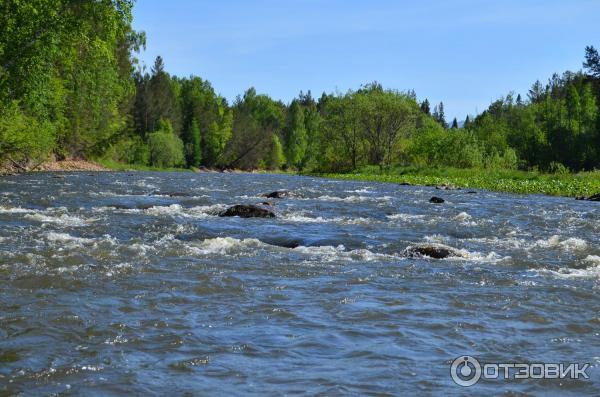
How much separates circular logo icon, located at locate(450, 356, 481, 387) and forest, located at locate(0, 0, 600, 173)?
21.9 metres

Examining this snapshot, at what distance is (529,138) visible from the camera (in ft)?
284

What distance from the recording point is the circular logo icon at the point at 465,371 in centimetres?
534

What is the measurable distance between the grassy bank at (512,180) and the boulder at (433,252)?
888 inches

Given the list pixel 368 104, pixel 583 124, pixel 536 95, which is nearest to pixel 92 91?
pixel 368 104

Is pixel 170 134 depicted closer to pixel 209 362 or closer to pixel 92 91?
pixel 92 91

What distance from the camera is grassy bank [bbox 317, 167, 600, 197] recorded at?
33719 millimetres

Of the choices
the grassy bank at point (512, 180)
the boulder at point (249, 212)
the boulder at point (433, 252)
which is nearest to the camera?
the boulder at point (433, 252)

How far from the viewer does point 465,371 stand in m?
5.61

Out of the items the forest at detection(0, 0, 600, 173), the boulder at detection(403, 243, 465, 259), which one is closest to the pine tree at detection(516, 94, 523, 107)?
the forest at detection(0, 0, 600, 173)

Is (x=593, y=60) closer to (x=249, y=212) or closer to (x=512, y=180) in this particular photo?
(x=512, y=180)

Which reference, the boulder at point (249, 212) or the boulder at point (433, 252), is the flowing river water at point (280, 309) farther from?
the boulder at point (249, 212)

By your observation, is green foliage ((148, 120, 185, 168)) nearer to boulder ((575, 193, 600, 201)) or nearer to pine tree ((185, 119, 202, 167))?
pine tree ((185, 119, 202, 167))

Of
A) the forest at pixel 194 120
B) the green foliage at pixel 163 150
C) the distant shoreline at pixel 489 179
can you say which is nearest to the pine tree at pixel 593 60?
the forest at pixel 194 120

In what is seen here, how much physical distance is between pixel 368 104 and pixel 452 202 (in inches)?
1772
